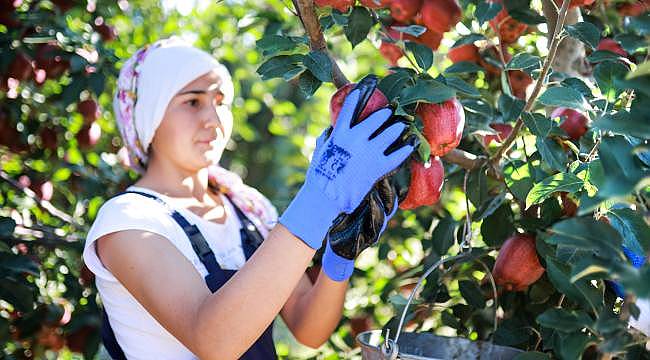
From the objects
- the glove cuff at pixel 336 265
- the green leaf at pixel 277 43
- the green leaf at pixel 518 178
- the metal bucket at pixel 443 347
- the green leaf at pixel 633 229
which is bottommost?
the metal bucket at pixel 443 347

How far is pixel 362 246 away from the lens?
152 centimetres

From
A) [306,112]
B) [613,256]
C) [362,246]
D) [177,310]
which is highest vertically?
[613,256]

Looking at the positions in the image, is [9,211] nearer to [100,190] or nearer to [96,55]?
[100,190]

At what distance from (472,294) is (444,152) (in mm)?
377

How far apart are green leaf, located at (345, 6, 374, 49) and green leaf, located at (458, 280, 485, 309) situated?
521 mm

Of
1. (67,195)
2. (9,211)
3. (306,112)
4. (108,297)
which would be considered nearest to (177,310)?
(108,297)

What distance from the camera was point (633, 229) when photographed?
1192 millimetres

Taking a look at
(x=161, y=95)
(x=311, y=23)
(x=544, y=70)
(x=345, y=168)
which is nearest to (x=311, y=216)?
(x=345, y=168)

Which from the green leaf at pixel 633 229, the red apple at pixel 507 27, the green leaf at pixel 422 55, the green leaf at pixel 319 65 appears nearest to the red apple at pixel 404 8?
the red apple at pixel 507 27

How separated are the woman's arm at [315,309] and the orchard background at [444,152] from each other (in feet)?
0.44

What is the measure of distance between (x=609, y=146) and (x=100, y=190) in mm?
1864

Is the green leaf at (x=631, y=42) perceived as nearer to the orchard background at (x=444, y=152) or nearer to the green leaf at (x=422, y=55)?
the orchard background at (x=444, y=152)

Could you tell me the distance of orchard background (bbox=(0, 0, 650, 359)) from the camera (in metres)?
1.16

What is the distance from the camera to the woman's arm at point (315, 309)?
1.90 m
